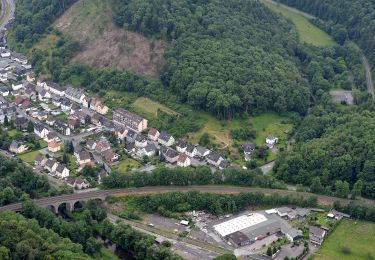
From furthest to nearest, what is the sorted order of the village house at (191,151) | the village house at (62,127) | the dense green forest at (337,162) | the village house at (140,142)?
the village house at (62,127)
the village house at (140,142)
the village house at (191,151)
the dense green forest at (337,162)

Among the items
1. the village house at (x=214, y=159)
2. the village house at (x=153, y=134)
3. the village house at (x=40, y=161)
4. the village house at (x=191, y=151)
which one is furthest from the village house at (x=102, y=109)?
the village house at (x=214, y=159)

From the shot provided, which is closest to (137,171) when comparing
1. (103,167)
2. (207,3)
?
(103,167)

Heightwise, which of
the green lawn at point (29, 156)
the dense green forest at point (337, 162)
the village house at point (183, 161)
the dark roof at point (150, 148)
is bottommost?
the green lawn at point (29, 156)

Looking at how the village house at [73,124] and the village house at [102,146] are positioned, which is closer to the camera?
the village house at [102,146]

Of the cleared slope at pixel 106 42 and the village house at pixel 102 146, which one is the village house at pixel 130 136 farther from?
the cleared slope at pixel 106 42

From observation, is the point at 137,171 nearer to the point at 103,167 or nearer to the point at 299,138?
the point at 103,167

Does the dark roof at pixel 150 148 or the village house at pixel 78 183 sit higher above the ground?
the dark roof at pixel 150 148

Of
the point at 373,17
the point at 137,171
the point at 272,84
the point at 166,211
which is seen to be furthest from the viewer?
the point at 373,17

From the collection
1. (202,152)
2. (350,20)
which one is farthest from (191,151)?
(350,20)
